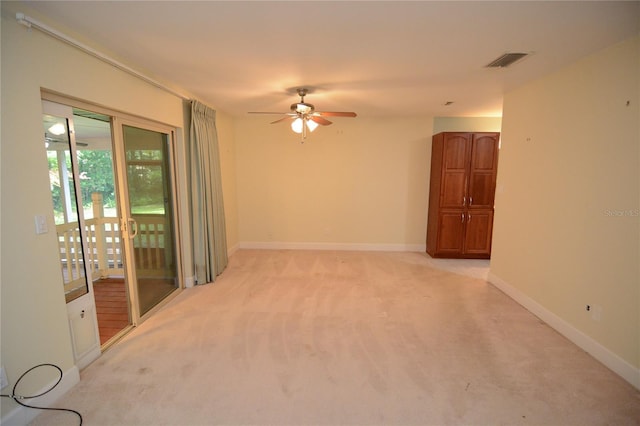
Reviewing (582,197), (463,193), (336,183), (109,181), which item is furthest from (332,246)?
(582,197)

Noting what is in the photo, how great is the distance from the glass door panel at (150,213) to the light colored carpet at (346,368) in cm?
30

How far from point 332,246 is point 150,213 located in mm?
3335

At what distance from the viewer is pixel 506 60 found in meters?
2.57

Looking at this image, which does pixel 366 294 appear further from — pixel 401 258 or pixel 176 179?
pixel 176 179

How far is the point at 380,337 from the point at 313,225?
10.5 ft

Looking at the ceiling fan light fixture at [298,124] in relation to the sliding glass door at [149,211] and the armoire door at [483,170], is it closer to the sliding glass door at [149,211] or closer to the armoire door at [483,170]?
the sliding glass door at [149,211]

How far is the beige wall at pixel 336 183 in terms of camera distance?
5422 millimetres

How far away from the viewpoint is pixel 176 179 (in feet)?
12.0

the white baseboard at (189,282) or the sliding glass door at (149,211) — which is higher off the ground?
the sliding glass door at (149,211)

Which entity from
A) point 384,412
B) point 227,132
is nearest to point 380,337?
point 384,412

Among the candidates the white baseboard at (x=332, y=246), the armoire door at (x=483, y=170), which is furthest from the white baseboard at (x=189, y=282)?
the armoire door at (x=483, y=170)

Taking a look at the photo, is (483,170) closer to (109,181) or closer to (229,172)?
(229,172)

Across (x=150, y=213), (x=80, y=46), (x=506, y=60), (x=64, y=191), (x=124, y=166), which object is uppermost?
(x=506, y=60)

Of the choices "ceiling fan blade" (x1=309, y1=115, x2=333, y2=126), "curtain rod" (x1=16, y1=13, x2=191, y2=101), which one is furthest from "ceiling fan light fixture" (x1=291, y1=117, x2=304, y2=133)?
"curtain rod" (x1=16, y1=13, x2=191, y2=101)
